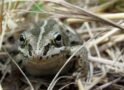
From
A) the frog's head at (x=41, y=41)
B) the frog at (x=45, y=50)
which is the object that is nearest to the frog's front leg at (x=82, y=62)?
the frog at (x=45, y=50)

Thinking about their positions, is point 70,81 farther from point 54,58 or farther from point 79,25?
point 79,25

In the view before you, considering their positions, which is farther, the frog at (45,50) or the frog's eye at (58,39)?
the frog's eye at (58,39)

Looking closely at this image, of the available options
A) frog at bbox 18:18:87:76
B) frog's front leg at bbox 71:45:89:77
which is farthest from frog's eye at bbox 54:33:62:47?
frog's front leg at bbox 71:45:89:77

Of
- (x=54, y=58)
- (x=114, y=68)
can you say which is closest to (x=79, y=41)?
(x=114, y=68)

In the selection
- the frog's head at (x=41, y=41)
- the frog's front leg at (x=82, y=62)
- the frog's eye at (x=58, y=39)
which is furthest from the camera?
the frog's front leg at (x=82, y=62)

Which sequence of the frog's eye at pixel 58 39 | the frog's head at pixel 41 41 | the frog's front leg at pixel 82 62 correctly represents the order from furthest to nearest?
the frog's front leg at pixel 82 62
the frog's eye at pixel 58 39
the frog's head at pixel 41 41

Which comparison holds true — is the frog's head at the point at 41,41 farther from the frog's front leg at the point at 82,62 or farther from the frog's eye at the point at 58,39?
the frog's front leg at the point at 82,62

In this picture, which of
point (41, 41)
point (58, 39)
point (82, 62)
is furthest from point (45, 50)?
point (82, 62)

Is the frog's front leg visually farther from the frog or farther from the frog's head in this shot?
the frog's head
